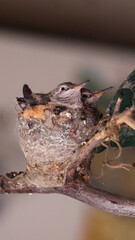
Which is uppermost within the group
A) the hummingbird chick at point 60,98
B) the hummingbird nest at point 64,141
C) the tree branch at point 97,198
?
the hummingbird chick at point 60,98

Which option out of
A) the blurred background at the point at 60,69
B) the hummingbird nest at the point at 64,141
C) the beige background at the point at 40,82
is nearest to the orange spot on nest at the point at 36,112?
the hummingbird nest at the point at 64,141

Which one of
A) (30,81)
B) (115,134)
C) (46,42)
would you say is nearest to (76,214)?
(30,81)

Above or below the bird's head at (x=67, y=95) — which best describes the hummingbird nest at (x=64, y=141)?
below

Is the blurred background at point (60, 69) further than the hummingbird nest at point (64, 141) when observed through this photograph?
Yes

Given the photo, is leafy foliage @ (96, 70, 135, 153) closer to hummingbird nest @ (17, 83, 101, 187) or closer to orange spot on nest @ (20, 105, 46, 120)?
hummingbird nest @ (17, 83, 101, 187)

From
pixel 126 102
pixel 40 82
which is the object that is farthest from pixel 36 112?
pixel 40 82

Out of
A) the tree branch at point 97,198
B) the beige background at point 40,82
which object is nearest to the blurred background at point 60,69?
the beige background at point 40,82

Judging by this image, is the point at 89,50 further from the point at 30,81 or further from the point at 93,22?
the point at 30,81

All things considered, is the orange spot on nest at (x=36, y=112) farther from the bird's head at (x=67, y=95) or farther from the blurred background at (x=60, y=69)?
the blurred background at (x=60, y=69)

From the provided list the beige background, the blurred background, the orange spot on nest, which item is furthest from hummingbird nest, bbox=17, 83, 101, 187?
the beige background

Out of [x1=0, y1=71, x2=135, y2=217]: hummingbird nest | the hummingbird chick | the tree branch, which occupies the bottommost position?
the tree branch
